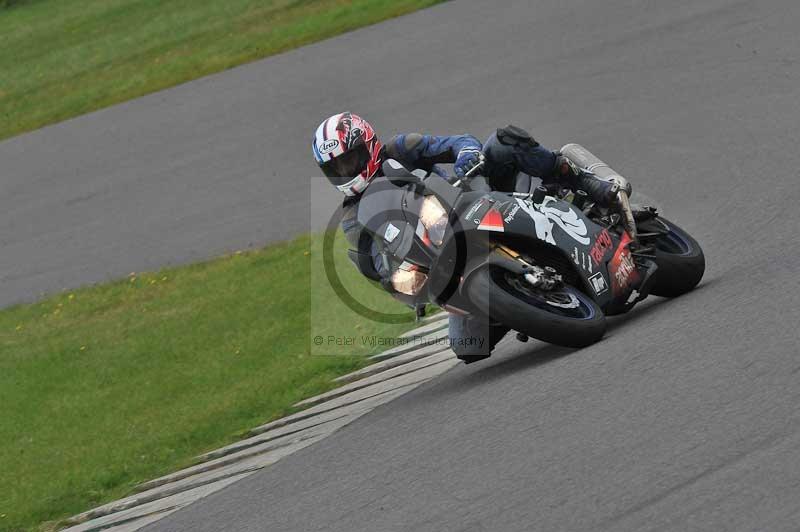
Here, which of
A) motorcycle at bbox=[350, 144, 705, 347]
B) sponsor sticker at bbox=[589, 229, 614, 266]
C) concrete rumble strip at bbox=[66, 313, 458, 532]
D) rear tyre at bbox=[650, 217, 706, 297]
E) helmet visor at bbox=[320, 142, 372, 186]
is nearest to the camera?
motorcycle at bbox=[350, 144, 705, 347]

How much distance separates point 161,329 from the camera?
35.7ft

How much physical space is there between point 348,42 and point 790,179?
8.76m

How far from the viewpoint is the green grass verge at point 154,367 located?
325 inches

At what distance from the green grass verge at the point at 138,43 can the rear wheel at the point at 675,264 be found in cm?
1075

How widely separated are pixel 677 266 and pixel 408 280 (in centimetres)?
163

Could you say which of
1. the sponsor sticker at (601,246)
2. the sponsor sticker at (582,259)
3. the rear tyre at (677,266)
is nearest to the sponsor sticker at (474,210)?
the sponsor sticker at (582,259)

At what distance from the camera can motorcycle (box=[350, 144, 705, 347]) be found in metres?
6.43

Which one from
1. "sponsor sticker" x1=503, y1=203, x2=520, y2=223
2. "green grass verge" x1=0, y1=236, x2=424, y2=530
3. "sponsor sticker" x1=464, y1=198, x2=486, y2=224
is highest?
"sponsor sticker" x1=464, y1=198, x2=486, y2=224

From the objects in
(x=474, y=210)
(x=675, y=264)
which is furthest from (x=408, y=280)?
(x=675, y=264)

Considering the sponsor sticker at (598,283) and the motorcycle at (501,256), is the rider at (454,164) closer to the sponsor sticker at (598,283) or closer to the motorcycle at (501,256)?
the motorcycle at (501,256)

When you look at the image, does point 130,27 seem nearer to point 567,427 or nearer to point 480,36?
point 480,36

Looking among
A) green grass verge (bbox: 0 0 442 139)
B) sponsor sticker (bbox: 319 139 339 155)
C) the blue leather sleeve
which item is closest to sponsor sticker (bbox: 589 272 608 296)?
the blue leather sleeve

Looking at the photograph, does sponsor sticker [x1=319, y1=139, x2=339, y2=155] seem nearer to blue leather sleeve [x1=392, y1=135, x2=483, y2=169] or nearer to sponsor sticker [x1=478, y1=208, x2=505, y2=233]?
blue leather sleeve [x1=392, y1=135, x2=483, y2=169]

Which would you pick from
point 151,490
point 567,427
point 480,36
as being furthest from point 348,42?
point 567,427
